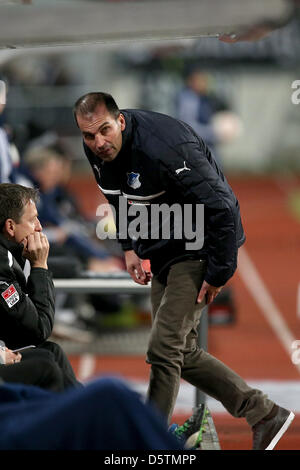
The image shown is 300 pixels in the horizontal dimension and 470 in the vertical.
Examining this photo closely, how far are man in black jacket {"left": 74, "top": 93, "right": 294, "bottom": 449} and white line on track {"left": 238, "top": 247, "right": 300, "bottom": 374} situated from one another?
308cm

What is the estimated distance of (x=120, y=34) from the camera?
308 cm

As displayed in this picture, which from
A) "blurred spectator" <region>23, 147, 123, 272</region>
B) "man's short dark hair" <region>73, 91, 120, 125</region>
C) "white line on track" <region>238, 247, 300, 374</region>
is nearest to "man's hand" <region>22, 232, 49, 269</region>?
"man's short dark hair" <region>73, 91, 120, 125</region>

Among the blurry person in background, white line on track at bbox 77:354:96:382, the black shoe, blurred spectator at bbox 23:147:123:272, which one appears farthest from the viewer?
blurred spectator at bbox 23:147:123:272

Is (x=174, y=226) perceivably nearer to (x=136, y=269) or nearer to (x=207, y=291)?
(x=207, y=291)

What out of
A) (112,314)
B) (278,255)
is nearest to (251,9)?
(112,314)

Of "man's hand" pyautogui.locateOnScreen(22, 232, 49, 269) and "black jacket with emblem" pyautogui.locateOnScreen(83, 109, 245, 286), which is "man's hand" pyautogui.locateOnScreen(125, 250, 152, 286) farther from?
"man's hand" pyautogui.locateOnScreen(22, 232, 49, 269)

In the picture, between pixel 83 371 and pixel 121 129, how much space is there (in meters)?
3.72

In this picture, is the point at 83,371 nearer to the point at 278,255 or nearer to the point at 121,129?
the point at 121,129

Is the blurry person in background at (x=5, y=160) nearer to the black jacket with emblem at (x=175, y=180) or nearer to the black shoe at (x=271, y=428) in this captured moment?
the black jacket with emblem at (x=175, y=180)

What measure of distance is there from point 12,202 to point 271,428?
1676 millimetres

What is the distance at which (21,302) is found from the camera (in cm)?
356

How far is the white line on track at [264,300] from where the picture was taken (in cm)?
835

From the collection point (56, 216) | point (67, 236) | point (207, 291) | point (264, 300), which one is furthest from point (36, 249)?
point (264, 300)

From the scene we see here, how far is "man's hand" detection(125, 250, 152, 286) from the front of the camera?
4.46 m
